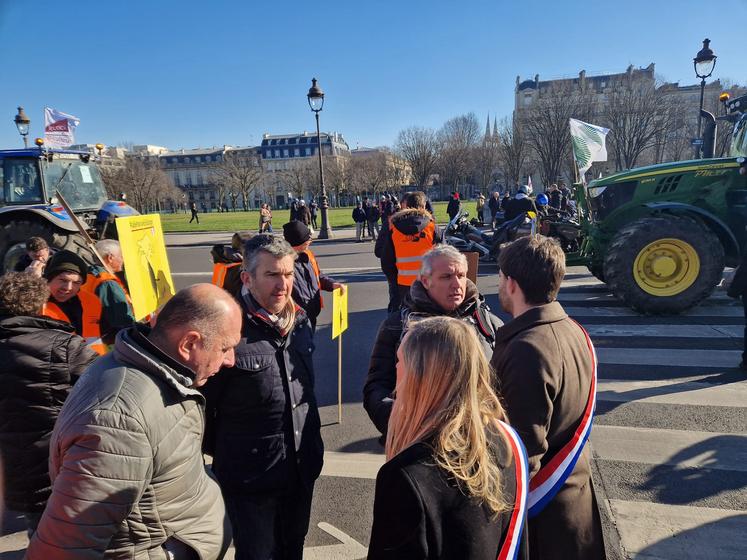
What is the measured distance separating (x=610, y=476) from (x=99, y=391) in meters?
3.45

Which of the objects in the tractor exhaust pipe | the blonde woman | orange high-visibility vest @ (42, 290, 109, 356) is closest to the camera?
the blonde woman

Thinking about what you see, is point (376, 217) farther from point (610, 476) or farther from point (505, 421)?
point (505, 421)

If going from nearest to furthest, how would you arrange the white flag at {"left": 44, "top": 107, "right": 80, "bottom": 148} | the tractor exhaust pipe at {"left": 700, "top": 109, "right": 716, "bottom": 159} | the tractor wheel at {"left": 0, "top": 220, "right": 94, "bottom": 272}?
the tractor exhaust pipe at {"left": 700, "top": 109, "right": 716, "bottom": 159}, the tractor wheel at {"left": 0, "top": 220, "right": 94, "bottom": 272}, the white flag at {"left": 44, "top": 107, "right": 80, "bottom": 148}

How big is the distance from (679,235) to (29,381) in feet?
25.8

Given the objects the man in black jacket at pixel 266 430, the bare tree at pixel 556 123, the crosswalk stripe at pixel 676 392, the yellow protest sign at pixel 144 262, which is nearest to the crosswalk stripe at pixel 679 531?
the crosswalk stripe at pixel 676 392

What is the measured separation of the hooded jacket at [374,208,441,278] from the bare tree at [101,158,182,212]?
1731 inches

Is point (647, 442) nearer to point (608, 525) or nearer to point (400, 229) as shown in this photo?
point (608, 525)

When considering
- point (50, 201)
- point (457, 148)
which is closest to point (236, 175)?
point (457, 148)

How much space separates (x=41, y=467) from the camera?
245 centimetres

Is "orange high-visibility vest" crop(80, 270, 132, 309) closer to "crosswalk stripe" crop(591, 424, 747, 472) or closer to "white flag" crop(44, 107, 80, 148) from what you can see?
"crosswalk stripe" crop(591, 424, 747, 472)

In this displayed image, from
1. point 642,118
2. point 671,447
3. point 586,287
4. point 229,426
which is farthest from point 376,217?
point 642,118

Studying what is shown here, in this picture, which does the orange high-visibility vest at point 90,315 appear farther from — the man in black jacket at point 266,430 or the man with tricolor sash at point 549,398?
the man with tricolor sash at point 549,398

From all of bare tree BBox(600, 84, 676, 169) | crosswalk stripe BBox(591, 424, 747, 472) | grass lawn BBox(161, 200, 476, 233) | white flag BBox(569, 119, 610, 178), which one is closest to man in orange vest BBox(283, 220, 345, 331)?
crosswalk stripe BBox(591, 424, 747, 472)

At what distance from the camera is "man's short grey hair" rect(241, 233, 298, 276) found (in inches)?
98.3
